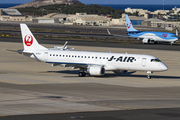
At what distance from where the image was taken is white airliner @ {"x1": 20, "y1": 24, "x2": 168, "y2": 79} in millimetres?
47469

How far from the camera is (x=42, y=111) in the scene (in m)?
27.1

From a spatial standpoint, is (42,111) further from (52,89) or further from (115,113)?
(52,89)

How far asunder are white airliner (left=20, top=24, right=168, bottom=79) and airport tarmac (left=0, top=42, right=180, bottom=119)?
166 centimetres

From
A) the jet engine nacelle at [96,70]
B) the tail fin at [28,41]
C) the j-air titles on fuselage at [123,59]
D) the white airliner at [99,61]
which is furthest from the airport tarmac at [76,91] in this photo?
the tail fin at [28,41]

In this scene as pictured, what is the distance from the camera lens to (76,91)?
37.7 metres

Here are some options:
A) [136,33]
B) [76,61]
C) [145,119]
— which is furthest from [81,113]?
[136,33]

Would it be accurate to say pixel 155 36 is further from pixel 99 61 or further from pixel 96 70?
pixel 96 70

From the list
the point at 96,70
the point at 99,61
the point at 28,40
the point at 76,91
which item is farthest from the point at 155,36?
the point at 76,91

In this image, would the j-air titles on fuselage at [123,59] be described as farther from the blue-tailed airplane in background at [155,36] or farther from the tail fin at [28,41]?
the blue-tailed airplane in background at [155,36]

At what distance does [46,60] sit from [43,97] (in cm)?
1839

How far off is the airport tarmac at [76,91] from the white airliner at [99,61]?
1.66 meters

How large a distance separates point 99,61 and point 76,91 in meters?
12.5

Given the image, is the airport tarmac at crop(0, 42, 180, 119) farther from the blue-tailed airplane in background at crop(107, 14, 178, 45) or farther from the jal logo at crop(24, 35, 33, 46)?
the blue-tailed airplane in background at crop(107, 14, 178, 45)

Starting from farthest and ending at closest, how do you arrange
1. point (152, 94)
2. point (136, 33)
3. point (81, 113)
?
point (136, 33), point (152, 94), point (81, 113)
